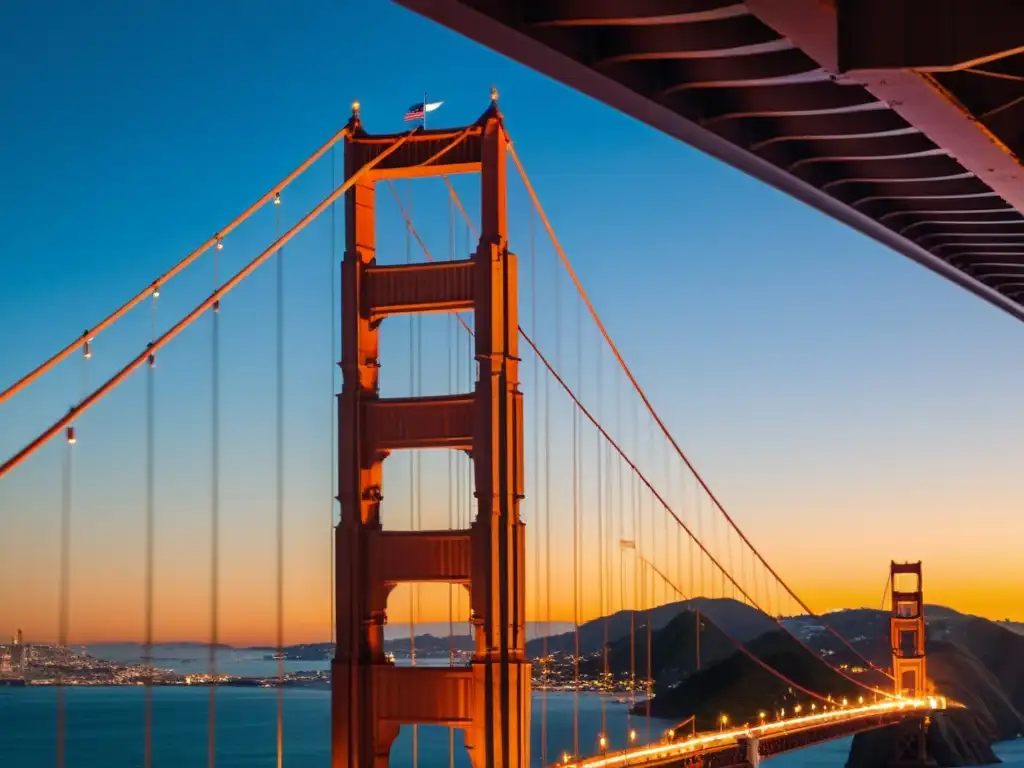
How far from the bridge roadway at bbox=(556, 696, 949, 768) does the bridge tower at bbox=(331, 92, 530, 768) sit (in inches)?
262

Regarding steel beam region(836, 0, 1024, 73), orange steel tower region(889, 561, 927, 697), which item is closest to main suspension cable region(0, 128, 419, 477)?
steel beam region(836, 0, 1024, 73)

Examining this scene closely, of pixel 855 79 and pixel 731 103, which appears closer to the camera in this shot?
pixel 855 79

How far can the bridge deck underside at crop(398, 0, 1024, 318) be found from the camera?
6961 millimetres

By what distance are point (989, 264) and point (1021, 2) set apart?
7.79 metres

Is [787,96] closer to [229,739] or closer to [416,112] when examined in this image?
[416,112]

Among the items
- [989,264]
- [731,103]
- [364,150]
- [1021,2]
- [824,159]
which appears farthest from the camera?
[364,150]

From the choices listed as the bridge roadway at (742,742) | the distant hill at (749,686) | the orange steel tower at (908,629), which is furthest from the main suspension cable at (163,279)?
the distant hill at (749,686)

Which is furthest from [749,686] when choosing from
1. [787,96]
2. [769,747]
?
[787,96]

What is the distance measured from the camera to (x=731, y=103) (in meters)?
9.45

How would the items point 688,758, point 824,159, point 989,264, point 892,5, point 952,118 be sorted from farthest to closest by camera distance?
point 688,758 < point 989,264 < point 824,159 < point 952,118 < point 892,5

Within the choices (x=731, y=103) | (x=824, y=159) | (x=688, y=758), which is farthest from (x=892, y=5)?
(x=688, y=758)

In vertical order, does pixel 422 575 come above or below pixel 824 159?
below

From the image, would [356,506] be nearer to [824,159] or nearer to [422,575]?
[422,575]

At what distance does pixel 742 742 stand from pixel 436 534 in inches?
855
